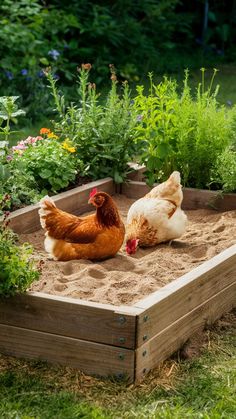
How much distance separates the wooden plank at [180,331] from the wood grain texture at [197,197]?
1.38 metres

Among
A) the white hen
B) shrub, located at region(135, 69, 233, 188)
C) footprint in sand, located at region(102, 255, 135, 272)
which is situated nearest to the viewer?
footprint in sand, located at region(102, 255, 135, 272)

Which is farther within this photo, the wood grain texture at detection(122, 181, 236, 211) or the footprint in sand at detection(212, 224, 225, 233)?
the wood grain texture at detection(122, 181, 236, 211)

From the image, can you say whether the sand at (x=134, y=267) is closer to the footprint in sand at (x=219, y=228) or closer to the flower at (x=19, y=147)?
the footprint in sand at (x=219, y=228)

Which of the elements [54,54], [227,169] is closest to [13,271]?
[227,169]

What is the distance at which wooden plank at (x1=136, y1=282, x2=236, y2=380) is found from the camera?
3914 mm

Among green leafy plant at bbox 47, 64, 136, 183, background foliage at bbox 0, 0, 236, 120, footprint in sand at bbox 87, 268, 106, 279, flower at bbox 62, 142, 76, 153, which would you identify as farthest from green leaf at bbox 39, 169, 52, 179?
background foliage at bbox 0, 0, 236, 120

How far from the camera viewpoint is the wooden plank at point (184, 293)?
12.8ft

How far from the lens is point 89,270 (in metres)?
4.61

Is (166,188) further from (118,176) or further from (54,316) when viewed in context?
(54,316)

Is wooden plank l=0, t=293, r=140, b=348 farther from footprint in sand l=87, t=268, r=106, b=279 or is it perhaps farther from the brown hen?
the brown hen

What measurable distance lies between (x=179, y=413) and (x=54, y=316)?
0.70m

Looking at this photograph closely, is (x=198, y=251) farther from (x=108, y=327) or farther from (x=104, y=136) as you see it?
(x=104, y=136)

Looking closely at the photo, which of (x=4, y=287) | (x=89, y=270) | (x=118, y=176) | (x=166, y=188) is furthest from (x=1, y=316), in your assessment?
(x=118, y=176)

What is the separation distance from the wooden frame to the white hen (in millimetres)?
791
